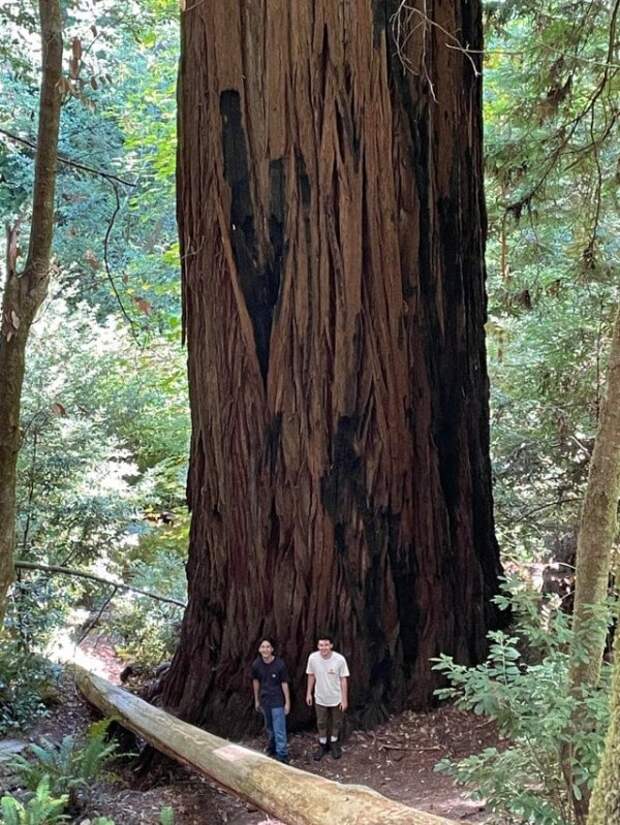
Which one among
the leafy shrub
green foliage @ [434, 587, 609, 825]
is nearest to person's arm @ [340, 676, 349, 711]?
green foliage @ [434, 587, 609, 825]

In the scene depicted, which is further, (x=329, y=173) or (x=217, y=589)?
(x=217, y=589)

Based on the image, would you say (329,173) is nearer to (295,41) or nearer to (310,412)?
(295,41)

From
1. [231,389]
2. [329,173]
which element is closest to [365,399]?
[231,389]

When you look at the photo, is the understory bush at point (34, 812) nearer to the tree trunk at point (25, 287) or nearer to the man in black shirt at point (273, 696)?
the tree trunk at point (25, 287)

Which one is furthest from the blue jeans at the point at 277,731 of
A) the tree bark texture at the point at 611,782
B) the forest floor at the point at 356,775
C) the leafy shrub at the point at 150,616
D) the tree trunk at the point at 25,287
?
the tree bark texture at the point at 611,782

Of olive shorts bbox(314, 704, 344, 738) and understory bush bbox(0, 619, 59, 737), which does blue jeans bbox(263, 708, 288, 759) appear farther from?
understory bush bbox(0, 619, 59, 737)

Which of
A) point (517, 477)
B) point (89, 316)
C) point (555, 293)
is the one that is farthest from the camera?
point (89, 316)

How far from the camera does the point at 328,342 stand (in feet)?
18.1

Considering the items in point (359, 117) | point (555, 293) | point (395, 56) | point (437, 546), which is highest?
point (395, 56)

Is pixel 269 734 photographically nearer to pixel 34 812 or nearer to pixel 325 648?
pixel 325 648

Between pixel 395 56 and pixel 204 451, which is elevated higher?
pixel 395 56

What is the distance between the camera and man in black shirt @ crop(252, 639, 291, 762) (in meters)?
5.39

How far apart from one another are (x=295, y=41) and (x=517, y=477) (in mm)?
4711

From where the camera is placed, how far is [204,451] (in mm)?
6059
